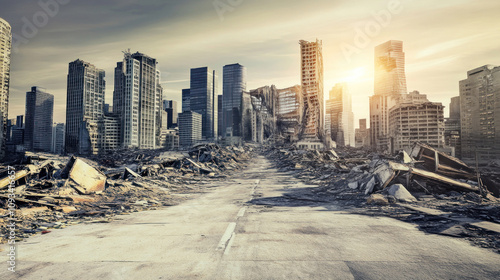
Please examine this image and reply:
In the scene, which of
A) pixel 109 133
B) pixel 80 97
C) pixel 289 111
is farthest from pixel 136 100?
pixel 289 111

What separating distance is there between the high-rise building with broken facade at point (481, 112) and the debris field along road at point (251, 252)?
5076 inches

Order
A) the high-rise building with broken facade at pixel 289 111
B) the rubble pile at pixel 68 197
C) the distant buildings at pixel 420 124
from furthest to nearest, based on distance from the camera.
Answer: the high-rise building with broken facade at pixel 289 111, the distant buildings at pixel 420 124, the rubble pile at pixel 68 197

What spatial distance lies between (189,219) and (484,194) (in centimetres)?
1255

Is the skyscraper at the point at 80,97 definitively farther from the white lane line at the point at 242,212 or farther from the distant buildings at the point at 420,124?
the white lane line at the point at 242,212

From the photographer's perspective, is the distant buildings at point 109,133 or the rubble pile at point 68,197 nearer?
the rubble pile at point 68,197

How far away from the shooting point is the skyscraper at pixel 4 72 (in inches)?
3994

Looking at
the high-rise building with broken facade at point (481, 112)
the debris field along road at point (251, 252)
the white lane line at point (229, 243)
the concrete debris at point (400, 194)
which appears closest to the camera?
the debris field along road at point (251, 252)

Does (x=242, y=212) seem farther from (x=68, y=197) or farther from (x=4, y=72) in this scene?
(x=4, y=72)

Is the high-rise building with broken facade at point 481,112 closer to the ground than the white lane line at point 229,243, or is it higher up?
higher up

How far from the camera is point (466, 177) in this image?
12.8 m

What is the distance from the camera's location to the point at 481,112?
391 ft

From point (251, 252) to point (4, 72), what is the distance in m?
154

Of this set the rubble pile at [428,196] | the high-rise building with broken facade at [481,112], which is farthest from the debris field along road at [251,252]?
the high-rise building with broken facade at [481,112]

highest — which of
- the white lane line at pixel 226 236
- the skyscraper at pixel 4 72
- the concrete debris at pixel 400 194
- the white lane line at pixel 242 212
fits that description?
the skyscraper at pixel 4 72
